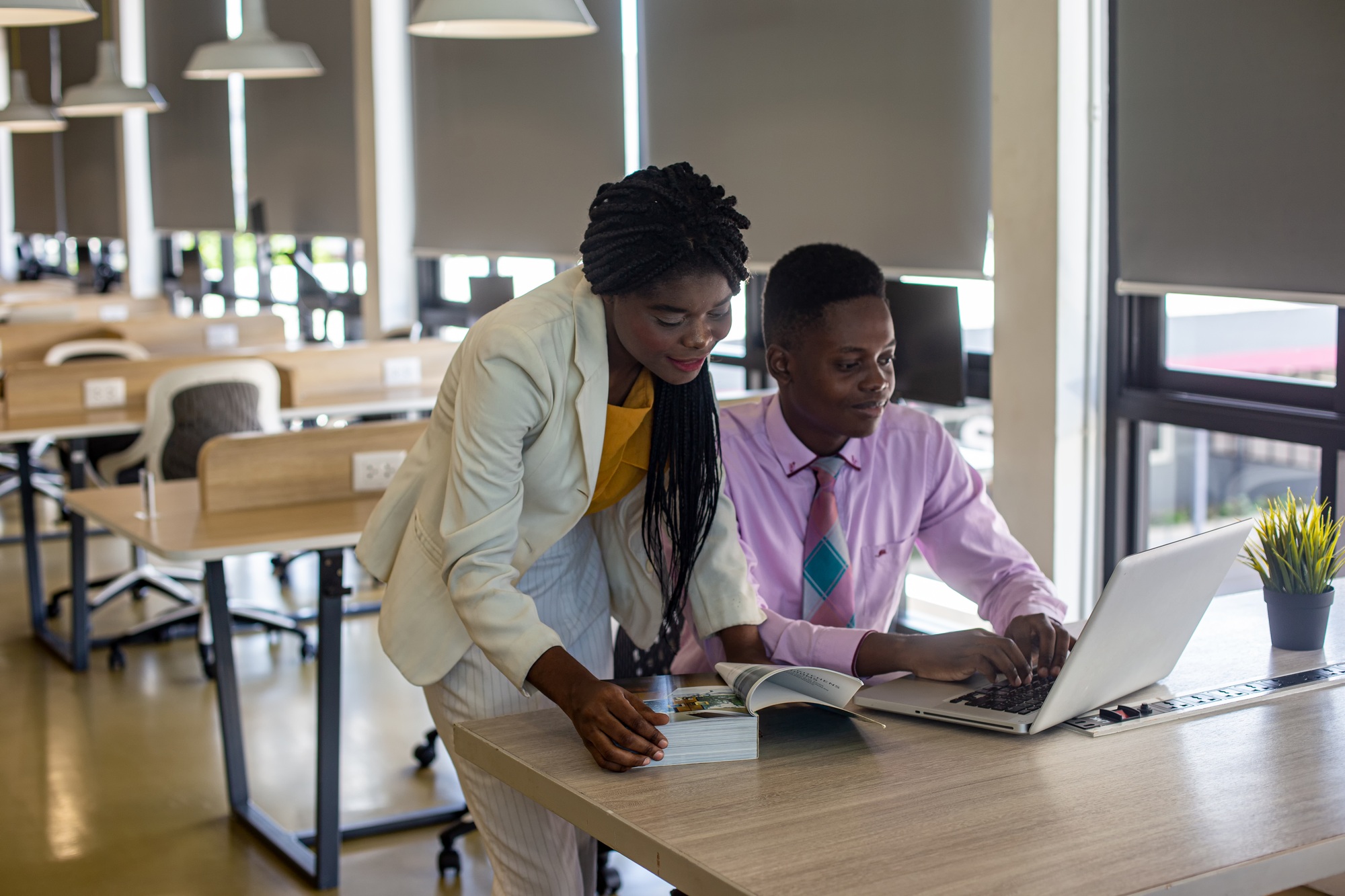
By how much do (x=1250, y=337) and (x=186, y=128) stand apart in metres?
7.60

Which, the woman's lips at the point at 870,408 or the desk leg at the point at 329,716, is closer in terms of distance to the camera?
the woman's lips at the point at 870,408

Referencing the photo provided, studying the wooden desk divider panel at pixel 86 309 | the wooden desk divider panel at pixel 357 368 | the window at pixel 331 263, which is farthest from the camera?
the window at pixel 331 263

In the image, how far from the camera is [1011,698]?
1568 millimetres

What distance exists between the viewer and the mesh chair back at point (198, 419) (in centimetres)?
439

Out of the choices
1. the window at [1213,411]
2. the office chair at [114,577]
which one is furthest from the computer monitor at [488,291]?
the window at [1213,411]

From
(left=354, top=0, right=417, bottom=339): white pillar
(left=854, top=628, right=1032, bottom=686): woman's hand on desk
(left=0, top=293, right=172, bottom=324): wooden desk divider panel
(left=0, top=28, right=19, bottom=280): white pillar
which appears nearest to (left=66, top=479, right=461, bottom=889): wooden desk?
(left=854, top=628, right=1032, bottom=686): woman's hand on desk

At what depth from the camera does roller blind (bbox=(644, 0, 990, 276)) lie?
3557mm

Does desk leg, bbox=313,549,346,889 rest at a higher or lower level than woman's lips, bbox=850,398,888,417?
lower

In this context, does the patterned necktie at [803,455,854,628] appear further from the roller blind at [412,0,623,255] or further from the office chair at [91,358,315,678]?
the roller blind at [412,0,623,255]

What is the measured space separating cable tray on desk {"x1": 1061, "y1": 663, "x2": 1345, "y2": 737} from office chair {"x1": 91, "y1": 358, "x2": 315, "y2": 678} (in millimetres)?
3318

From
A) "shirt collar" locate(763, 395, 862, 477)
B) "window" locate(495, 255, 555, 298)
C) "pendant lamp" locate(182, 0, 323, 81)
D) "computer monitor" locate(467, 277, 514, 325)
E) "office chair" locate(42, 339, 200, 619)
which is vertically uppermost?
"pendant lamp" locate(182, 0, 323, 81)

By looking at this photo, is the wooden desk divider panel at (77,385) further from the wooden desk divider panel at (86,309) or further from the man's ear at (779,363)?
the man's ear at (779,363)

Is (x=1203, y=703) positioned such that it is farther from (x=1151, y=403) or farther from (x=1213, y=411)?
(x=1151, y=403)

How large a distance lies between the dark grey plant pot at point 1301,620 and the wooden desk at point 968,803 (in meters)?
0.22
